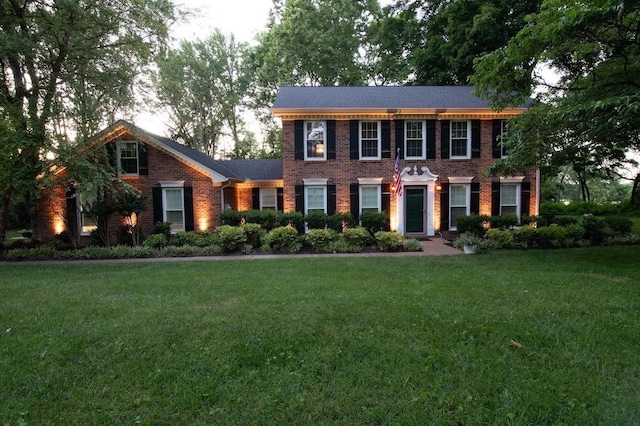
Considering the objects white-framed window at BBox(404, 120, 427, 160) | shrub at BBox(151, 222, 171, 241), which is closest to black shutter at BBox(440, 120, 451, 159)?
white-framed window at BBox(404, 120, 427, 160)

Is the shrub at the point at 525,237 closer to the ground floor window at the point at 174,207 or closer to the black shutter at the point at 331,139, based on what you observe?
the black shutter at the point at 331,139

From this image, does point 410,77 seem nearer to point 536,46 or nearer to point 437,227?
point 437,227

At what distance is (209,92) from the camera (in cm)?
2469


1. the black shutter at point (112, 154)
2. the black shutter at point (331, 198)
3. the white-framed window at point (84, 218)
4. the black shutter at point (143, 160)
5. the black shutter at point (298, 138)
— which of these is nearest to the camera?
the white-framed window at point (84, 218)

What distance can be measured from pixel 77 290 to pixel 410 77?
853 inches

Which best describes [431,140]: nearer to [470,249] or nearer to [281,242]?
[470,249]

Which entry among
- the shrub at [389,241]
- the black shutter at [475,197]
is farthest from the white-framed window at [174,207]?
the black shutter at [475,197]

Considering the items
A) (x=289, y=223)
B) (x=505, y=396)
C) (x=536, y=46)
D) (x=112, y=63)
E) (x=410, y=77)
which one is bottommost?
(x=505, y=396)

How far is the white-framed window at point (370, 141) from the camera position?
12.8 metres

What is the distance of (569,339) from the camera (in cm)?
364

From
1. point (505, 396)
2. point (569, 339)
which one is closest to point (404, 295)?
point (569, 339)

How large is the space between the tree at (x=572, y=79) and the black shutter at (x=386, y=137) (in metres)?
4.10

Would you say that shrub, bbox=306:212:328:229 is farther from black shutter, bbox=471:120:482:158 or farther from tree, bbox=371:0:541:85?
tree, bbox=371:0:541:85

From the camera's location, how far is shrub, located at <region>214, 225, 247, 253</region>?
33.6 feet
